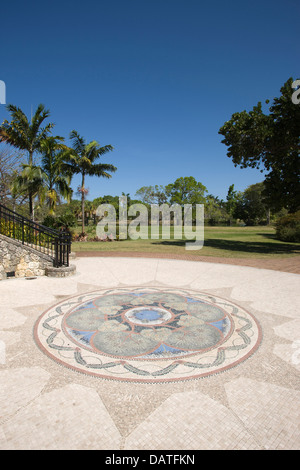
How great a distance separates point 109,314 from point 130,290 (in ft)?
6.85

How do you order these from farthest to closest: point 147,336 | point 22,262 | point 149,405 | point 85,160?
1. point 85,160
2. point 22,262
3. point 147,336
4. point 149,405

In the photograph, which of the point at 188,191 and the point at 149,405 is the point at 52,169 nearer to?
the point at 149,405

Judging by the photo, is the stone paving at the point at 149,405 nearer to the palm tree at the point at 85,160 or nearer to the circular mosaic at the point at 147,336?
the circular mosaic at the point at 147,336

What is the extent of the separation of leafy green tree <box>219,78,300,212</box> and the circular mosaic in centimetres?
1542

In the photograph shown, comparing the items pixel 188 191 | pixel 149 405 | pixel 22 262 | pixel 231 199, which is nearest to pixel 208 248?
pixel 22 262

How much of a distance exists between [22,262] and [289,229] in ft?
83.7

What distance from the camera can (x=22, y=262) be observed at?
30.4 ft

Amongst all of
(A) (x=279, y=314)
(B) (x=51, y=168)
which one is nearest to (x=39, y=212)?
(B) (x=51, y=168)

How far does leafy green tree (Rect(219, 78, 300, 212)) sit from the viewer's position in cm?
1775

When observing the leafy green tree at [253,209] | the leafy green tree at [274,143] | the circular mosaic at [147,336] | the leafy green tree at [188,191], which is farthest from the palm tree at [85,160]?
the leafy green tree at [253,209]

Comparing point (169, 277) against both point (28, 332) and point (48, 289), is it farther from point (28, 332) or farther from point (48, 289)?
point (28, 332)

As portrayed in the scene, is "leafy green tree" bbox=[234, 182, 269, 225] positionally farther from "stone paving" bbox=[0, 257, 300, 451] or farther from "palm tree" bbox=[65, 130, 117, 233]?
"stone paving" bbox=[0, 257, 300, 451]

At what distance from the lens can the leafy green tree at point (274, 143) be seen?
17750mm

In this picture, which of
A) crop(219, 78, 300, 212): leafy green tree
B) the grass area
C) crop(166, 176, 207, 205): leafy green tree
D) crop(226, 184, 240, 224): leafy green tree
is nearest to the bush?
the grass area
